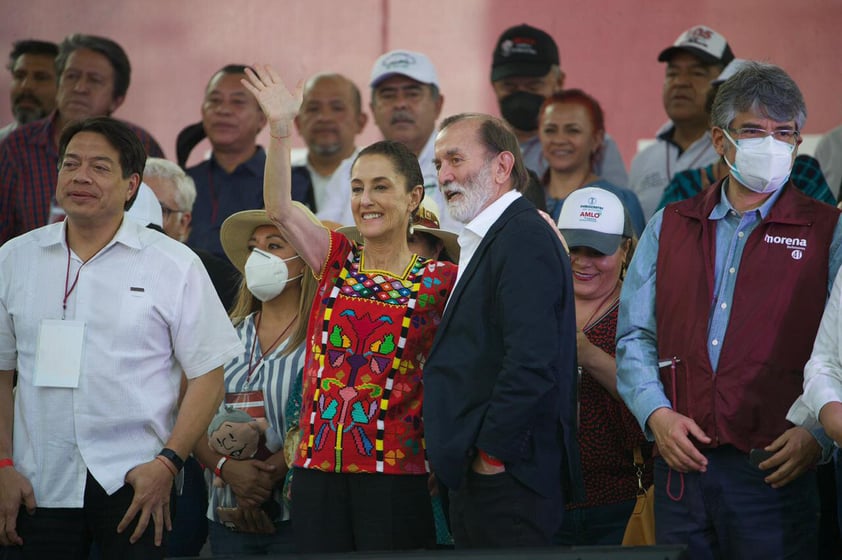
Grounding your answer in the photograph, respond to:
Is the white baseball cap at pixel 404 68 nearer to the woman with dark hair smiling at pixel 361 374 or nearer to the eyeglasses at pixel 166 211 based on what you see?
the eyeglasses at pixel 166 211

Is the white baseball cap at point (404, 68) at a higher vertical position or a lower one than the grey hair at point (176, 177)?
higher

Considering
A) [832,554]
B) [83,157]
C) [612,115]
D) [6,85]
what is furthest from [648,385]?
[6,85]

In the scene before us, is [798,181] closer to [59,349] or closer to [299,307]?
[299,307]

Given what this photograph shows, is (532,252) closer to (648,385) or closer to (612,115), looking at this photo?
(648,385)

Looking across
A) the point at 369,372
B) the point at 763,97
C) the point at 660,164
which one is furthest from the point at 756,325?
the point at 660,164

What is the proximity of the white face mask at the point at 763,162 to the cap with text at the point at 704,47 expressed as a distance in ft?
7.56

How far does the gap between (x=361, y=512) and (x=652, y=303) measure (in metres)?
1.06

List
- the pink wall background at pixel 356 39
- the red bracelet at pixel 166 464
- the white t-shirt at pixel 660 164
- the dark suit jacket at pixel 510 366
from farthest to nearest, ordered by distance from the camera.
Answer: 1. the pink wall background at pixel 356 39
2. the white t-shirt at pixel 660 164
3. the red bracelet at pixel 166 464
4. the dark suit jacket at pixel 510 366

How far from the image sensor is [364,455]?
346 centimetres

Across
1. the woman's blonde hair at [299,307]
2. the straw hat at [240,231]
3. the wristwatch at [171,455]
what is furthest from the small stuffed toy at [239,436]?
the straw hat at [240,231]

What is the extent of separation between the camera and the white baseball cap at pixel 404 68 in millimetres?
5781

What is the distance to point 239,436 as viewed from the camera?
4.04 m

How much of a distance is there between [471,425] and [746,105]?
1228mm

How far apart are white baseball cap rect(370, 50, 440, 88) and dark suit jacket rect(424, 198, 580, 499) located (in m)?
2.56
